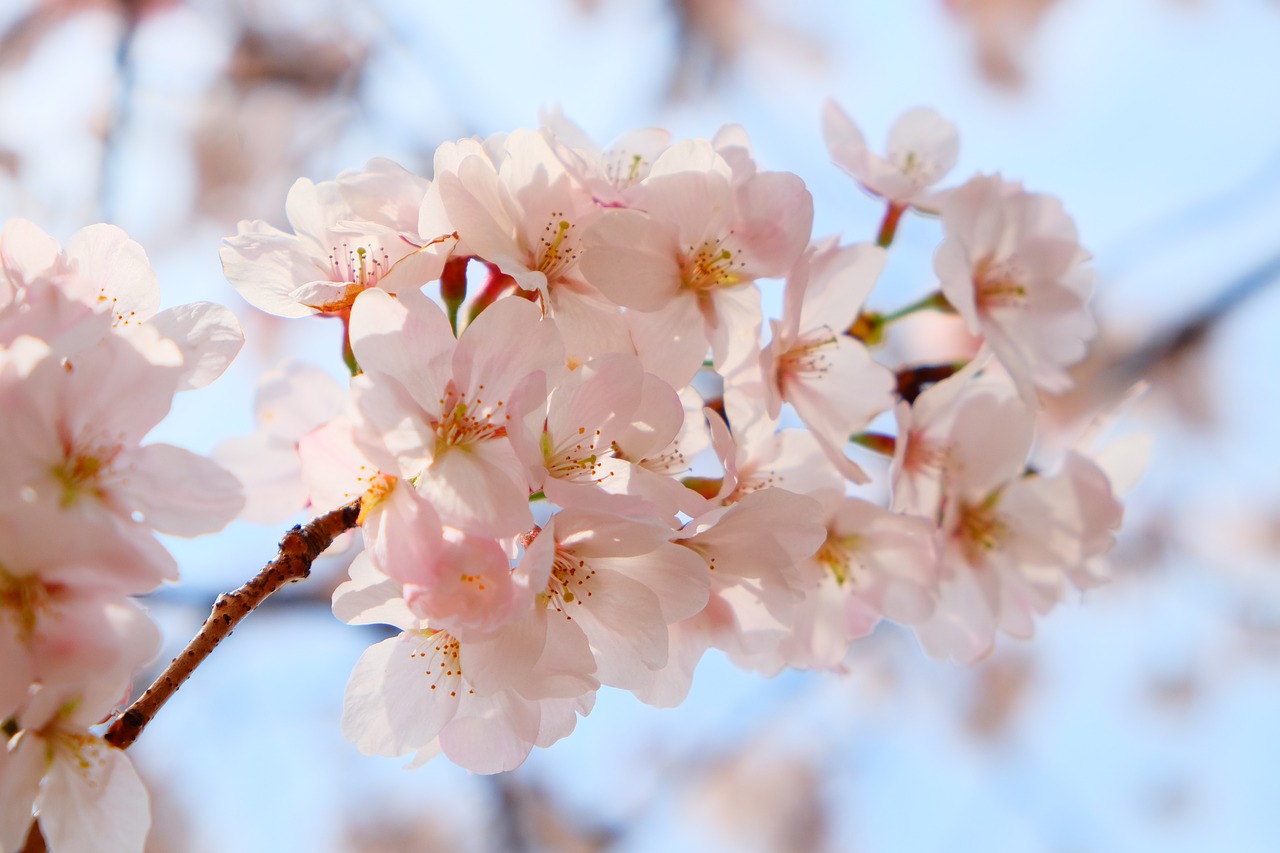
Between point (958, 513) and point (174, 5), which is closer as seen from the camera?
point (958, 513)

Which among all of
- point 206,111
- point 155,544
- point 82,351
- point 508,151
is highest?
point 508,151

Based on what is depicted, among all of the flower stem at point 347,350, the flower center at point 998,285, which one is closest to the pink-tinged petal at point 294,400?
the flower stem at point 347,350

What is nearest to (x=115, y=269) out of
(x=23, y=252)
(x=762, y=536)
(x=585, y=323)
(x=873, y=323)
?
(x=23, y=252)

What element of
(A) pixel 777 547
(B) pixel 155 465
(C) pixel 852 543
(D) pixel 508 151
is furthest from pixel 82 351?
(C) pixel 852 543

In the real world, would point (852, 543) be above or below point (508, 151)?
below

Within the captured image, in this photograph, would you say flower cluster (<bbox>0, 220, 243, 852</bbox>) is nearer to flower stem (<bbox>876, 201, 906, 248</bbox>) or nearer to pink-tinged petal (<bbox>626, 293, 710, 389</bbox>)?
pink-tinged petal (<bbox>626, 293, 710, 389</bbox>)

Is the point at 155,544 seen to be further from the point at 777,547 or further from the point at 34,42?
the point at 34,42

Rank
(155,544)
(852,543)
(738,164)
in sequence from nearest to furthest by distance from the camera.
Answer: (155,544)
(738,164)
(852,543)
